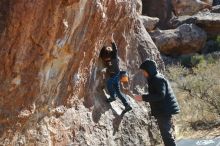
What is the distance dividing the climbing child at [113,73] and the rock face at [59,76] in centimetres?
17

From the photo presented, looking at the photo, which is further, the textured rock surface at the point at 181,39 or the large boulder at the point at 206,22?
the large boulder at the point at 206,22

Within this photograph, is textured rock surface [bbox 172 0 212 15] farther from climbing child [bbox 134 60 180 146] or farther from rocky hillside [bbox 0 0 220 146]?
climbing child [bbox 134 60 180 146]

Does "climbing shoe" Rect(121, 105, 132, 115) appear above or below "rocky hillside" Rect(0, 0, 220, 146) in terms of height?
below

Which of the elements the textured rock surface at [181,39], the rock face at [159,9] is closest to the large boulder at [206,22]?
the textured rock surface at [181,39]

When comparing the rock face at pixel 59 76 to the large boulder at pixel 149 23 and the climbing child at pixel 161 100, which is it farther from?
the large boulder at pixel 149 23

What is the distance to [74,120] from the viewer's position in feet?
25.9

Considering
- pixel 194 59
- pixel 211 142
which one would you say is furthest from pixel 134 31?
pixel 194 59

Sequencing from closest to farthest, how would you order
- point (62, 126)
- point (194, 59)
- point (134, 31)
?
point (62, 126)
point (134, 31)
point (194, 59)

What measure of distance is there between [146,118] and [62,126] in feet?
8.97

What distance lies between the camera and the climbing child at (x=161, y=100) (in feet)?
23.4

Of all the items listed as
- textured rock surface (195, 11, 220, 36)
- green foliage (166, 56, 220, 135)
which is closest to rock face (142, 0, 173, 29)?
textured rock surface (195, 11, 220, 36)

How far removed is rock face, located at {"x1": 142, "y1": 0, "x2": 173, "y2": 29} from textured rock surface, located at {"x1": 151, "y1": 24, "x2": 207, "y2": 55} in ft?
12.8

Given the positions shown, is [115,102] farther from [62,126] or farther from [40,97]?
[40,97]

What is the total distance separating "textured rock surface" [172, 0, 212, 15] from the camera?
33.2 metres
